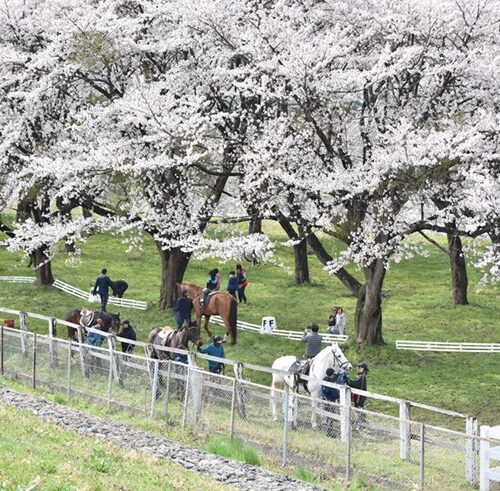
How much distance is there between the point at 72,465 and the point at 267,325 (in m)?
21.5

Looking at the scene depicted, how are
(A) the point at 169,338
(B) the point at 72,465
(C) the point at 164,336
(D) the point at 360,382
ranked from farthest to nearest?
(C) the point at 164,336, (A) the point at 169,338, (D) the point at 360,382, (B) the point at 72,465

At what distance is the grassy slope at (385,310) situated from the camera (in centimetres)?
2983

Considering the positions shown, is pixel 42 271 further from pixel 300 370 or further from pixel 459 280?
pixel 300 370

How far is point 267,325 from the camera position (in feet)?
119

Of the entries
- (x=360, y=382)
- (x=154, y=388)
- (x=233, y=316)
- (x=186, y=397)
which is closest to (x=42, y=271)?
(x=233, y=316)

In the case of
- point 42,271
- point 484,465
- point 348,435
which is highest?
point 42,271

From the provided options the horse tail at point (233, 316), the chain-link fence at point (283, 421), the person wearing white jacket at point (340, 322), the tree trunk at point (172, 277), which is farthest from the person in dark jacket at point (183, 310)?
the chain-link fence at point (283, 421)

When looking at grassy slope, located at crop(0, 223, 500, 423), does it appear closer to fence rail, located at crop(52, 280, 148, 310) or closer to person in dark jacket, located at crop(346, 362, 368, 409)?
fence rail, located at crop(52, 280, 148, 310)

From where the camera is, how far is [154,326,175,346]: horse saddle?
86.9 feet

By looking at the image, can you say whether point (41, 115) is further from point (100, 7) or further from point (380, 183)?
point (380, 183)

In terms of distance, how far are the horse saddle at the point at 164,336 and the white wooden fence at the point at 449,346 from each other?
10.1 metres

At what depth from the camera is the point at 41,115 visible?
40250 millimetres

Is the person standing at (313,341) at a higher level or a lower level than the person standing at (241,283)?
lower

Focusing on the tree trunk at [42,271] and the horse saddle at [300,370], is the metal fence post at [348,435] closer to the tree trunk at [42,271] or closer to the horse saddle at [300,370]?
the horse saddle at [300,370]
